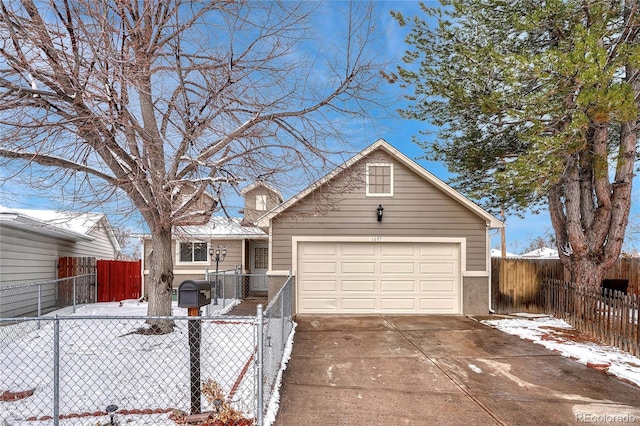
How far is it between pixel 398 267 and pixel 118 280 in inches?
449

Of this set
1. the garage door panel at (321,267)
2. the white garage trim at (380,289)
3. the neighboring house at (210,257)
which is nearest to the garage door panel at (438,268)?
the white garage trim at (380,289)

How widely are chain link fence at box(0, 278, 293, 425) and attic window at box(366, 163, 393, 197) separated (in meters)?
5.70

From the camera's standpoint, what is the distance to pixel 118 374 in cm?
537

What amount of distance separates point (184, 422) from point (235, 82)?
4901 millimetres

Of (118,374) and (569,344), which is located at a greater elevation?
(118,374)

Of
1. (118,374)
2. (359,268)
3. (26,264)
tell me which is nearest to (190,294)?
(118,374)

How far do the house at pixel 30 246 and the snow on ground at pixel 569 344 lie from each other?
9.00 m

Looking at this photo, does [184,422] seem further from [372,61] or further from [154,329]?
[372,61]

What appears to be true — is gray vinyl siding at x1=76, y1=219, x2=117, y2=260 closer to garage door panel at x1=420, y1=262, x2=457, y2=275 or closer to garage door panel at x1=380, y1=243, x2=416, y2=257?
garage door panel at x1=380, y1=243, x2=416, y2=257

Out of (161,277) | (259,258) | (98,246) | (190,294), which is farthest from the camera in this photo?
(98,246)

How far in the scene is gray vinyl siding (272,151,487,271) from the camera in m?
10.4

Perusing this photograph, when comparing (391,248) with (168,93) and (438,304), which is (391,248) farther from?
(168,93)

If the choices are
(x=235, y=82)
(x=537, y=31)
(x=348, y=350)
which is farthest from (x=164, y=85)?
(x=537, y=31)

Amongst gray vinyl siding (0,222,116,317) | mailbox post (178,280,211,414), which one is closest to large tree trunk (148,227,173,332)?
gray vinyl siding (0,222,116,317)
